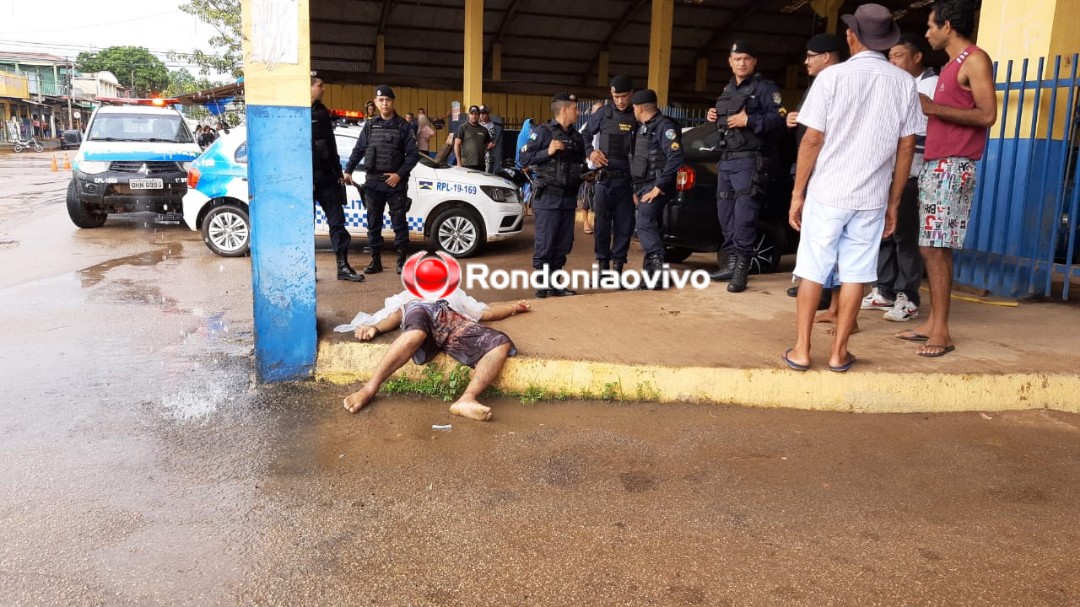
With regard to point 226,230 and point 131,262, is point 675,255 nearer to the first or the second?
point 226,230

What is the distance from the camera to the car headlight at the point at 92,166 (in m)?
10.5

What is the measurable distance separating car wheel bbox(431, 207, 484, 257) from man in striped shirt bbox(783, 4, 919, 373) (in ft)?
17.2

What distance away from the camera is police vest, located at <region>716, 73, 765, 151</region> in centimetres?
573

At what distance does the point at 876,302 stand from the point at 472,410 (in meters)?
3.20

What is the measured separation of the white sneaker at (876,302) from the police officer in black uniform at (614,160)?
2106 mm

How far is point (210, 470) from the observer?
3223 mm

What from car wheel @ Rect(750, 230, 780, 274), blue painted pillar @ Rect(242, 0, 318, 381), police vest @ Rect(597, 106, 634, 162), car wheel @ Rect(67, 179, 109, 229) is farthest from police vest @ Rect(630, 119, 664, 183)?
car wheel @ Rect(67, 179, 109, 229)

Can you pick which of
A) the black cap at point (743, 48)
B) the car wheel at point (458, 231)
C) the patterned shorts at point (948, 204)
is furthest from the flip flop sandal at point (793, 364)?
the car wheel at point (458, 231)

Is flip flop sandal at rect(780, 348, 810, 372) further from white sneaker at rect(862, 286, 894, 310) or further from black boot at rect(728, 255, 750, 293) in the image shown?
black boot at rect(728, 255, 750, 293)

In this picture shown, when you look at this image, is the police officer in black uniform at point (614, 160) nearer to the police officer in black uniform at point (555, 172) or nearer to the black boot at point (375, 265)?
the police officer in black uniform at point (555, 172)

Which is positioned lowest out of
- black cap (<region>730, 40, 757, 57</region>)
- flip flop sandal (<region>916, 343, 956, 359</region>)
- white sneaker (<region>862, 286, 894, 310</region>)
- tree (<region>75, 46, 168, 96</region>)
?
flip flop sandal (<region>916, 343, 956, 359</region>)

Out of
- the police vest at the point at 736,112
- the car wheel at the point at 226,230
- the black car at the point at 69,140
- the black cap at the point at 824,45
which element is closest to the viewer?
the black cap at the point at 824,45

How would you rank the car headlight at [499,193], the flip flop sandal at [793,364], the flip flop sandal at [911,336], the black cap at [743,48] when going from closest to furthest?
1. the flip flop sandal at [793,364]
2. the flip flop sandal at [911,336]
3. the black cap at [743,48]
4. the car headlight at [499,193]

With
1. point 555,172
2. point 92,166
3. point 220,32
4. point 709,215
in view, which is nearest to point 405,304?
point 555,172
